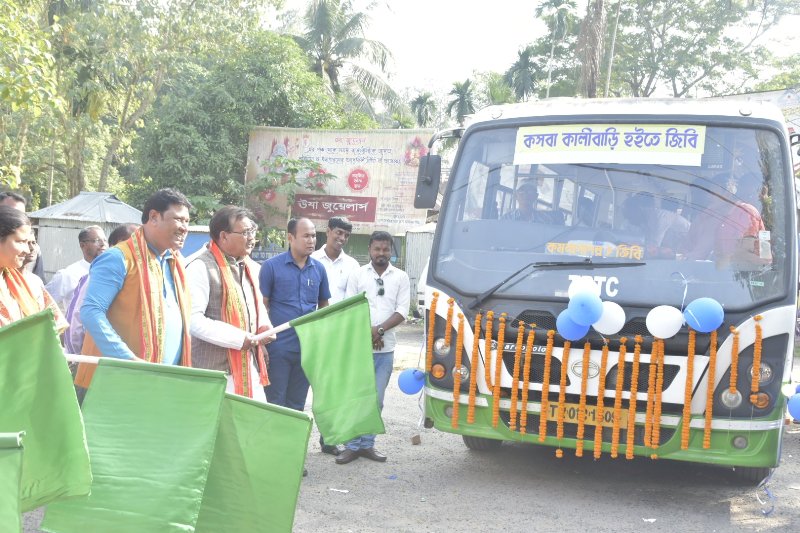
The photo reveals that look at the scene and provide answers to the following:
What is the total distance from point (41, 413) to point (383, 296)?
3.99 m

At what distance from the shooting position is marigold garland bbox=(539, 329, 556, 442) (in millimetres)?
5297

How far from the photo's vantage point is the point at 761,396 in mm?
5047

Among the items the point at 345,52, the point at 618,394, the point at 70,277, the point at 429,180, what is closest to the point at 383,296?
the point at 429,180

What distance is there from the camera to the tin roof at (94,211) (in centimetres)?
1819

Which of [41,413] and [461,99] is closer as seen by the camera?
[41,413]

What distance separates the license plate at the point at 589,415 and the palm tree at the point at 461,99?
37648 millimetres

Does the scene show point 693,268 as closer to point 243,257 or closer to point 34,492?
point 243,257

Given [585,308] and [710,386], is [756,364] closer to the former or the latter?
[710,386]

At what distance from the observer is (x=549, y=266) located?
18.2ft

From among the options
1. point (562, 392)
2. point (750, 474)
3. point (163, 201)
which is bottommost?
point (750, 474)

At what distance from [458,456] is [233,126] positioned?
16.1 metres

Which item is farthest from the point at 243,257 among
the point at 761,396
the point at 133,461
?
the point at 761,396

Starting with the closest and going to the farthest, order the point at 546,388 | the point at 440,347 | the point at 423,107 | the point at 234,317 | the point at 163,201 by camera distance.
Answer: the point at 163,201
the point at 234,317
the point at 546,388
the point at 440,347
the point at 423,107

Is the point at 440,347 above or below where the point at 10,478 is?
above
